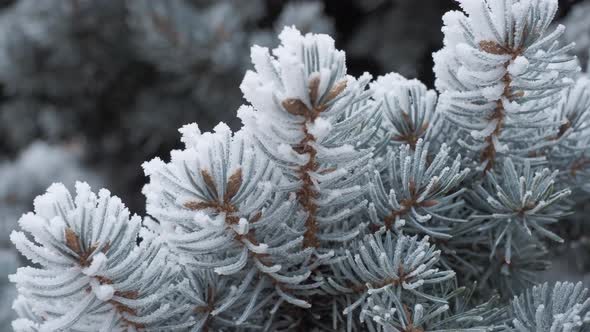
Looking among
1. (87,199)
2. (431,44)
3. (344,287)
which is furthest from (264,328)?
(431,44)

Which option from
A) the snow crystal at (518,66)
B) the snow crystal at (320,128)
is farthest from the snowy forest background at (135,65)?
the snow crystal at (320,128)

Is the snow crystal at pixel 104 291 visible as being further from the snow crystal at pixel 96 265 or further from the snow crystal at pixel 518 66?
the snow crystal at pixel 518 66

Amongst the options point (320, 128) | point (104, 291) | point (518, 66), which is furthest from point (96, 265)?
point (518, 66)

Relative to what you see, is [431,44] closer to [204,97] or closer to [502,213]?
[204,97]

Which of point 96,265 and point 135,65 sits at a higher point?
point 135,65

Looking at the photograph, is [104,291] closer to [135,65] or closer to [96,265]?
[96,265]

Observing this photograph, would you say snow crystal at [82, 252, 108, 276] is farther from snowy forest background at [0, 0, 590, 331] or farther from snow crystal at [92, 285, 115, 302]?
snowy forest background at [0, 0, 590, 331]

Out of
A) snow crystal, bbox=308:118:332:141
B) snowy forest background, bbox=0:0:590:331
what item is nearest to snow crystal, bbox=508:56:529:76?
snow crystal, bbox=308:118:332:141

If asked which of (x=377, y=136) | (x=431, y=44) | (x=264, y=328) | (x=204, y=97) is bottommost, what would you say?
(x=264, y=328)
